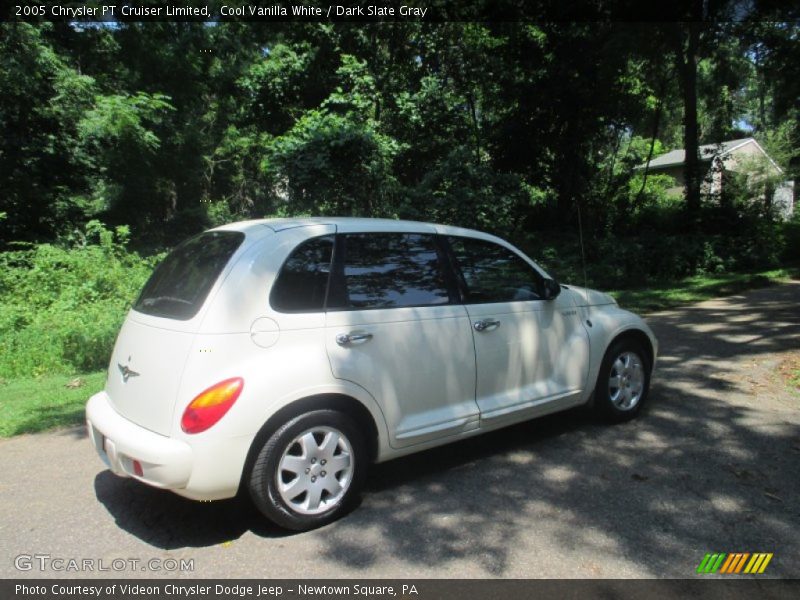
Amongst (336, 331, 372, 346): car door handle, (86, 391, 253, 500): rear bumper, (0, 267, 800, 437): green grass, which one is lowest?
(0, 267, 800, 437): green grass

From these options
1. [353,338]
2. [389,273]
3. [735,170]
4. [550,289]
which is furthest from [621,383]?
[735,170]

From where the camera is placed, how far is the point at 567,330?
4.86 meters

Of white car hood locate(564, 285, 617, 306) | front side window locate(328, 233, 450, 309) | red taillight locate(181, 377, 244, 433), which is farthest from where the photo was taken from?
white car hood locate(564, 285, 617, 306)

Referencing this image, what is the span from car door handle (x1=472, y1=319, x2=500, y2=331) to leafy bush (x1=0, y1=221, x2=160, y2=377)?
5810 millimetres

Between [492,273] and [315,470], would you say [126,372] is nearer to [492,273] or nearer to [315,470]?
[315,470]

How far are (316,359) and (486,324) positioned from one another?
1.37 m

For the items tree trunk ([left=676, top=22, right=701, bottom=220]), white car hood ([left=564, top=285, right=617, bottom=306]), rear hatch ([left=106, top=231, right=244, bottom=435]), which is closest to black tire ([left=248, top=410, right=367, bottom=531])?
rear hatch ([left=106, top=231, right=244, bottom=435])

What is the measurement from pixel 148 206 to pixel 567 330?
22296 millimetres

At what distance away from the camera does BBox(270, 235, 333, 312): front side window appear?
11.8 feet

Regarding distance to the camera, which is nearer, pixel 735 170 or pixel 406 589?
pixel 406 589

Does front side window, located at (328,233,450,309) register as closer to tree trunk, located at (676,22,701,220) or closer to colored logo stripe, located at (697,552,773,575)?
colored logo stripe, located at (697,552,773,575)

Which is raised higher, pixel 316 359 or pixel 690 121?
pixel 690 121

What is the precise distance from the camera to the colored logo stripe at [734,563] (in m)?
3.09

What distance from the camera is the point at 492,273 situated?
4.60 metres
